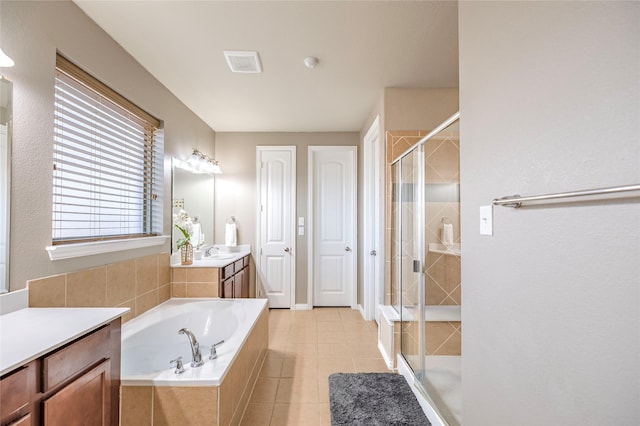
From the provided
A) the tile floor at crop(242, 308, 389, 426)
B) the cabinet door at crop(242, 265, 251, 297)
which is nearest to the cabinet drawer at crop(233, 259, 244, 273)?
the cabinet door at crop(242, 265, 251, 297)

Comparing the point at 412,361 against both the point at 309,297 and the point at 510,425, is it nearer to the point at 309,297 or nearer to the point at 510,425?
the point at 510,425

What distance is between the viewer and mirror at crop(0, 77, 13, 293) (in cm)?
128

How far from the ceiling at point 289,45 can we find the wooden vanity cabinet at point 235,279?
180 cm

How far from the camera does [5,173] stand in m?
1.30

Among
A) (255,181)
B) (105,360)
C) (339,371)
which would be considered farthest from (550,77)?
(255,181)

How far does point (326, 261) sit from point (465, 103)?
3.11m

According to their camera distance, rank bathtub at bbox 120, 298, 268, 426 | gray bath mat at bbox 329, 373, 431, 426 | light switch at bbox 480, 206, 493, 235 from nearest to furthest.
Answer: light switch at bbox 480, 206, 493, 235 → bathtub at bbox 120, 298, 268, 426 → gray bath mat at bbox 329, 373, 431, 426

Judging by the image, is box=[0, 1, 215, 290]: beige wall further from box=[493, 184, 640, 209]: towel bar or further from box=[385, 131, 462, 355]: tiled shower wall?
box=[385, 131, 462, 355]: tiled shower wall

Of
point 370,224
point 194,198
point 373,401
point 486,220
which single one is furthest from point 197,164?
point 486,220

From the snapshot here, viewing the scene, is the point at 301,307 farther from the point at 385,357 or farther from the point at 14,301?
the point at 14,301

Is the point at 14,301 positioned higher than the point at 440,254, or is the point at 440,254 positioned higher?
the point at 440,254

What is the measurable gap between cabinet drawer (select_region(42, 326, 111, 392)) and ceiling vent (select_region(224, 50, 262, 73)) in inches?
76.3

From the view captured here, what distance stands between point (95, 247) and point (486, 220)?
2199 millimetres

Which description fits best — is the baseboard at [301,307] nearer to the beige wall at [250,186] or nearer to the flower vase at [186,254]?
the beige wall at [250,186]
